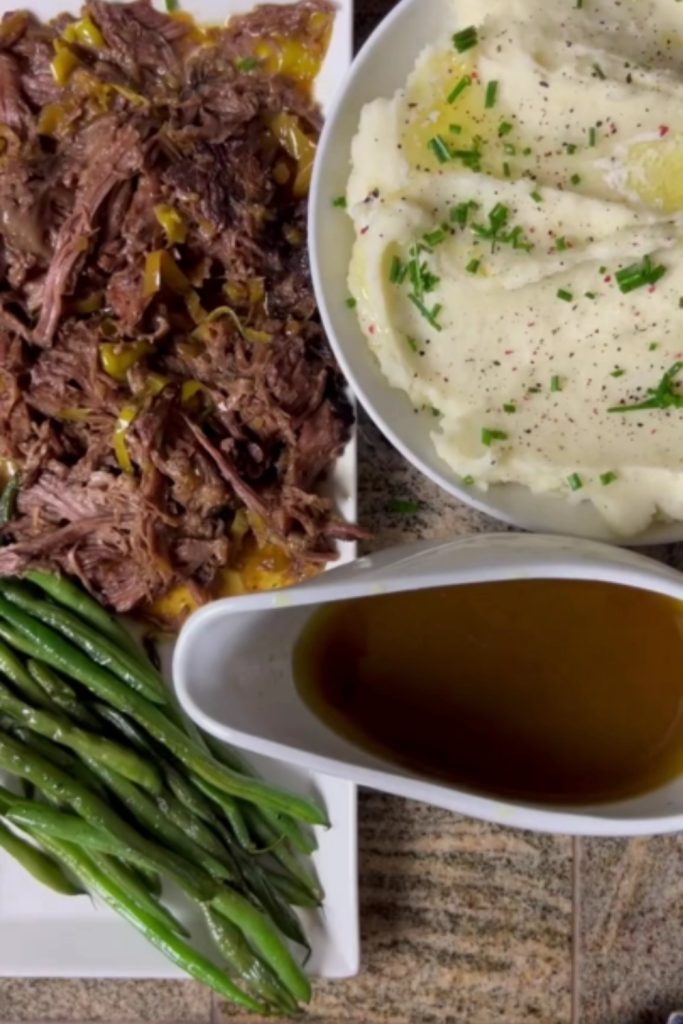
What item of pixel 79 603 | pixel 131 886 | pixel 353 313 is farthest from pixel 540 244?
pixel 131 886

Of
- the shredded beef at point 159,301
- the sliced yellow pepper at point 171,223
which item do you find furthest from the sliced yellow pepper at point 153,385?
the sliced yellow pepper at point 171,223

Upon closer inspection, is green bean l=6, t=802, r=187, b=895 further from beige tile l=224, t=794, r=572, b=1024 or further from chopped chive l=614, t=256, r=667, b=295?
chopped chive l=614, t=256, r=667, b=295

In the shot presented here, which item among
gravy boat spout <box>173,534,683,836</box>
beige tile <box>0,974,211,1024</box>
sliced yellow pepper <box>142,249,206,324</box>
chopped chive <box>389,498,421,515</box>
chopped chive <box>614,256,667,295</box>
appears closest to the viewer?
gravy boat spout <box>173,534,683,836</box>

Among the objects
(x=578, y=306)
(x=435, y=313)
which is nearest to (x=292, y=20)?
(x=435, y=313)

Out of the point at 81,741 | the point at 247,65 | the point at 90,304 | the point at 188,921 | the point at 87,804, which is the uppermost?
the point at 247,65

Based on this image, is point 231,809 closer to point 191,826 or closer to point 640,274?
point 191,826

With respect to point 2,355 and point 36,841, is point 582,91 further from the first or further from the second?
point 36,841

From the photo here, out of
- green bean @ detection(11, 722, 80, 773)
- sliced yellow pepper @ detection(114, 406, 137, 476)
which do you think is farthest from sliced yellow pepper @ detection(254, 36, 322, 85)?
green bean @ detection(11, 722, 80, 773)
